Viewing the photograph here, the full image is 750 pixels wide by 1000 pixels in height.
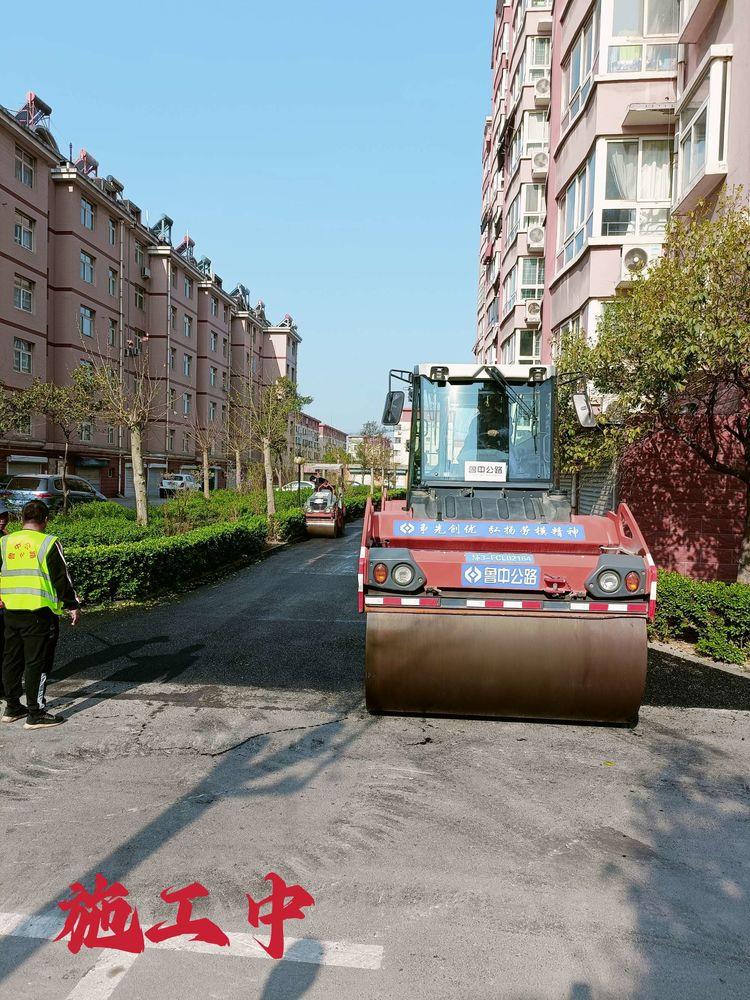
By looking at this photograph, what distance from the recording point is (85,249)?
37.6 meters

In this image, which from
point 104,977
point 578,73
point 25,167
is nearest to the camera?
point 104,977

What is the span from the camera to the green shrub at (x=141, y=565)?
11.0 meters

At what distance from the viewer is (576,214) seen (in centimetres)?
1688

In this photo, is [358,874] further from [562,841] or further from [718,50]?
→ [718,50]

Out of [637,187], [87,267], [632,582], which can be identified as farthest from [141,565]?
[87,267]

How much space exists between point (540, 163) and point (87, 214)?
2500cm

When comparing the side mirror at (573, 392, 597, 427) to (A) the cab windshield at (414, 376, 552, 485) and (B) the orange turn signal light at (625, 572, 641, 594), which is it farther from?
(B) the orange turn signal light at (625, 572, 641, 594)

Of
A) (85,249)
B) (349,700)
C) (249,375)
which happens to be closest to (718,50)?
(349,700)

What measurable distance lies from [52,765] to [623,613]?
4.28 metres

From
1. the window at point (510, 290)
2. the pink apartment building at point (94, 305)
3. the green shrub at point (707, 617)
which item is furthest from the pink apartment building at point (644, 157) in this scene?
the pink apartment building at point (94, 305)

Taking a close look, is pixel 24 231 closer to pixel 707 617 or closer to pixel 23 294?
pixel 23 294

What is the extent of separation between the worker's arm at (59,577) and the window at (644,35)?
1530 cm

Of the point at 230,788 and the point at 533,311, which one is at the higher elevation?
the point at 533,311

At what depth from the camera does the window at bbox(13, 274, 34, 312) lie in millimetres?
32562
